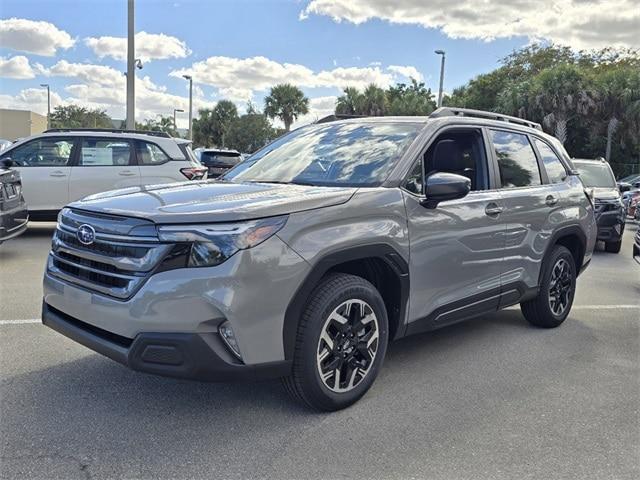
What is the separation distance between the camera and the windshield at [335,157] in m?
3.81

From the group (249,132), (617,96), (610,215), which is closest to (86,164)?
(610,215)

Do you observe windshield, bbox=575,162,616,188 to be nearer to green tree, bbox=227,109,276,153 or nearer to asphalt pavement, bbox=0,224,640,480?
asphalt pavement, bbox=0,224,640,480

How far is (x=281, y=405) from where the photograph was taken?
3467mm

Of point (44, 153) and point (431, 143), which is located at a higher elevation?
point (431, 143)

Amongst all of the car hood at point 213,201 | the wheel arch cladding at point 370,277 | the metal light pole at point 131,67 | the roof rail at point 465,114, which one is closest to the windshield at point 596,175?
the roof rail at point 465,114

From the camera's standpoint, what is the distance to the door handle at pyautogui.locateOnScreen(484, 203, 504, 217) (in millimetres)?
4297

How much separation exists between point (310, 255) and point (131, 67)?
15.1 meters

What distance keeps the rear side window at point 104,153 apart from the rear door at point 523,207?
7030 mm

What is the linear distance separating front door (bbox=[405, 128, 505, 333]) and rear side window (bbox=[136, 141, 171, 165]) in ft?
22.1

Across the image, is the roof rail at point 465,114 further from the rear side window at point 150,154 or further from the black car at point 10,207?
the rear side window at point 150,154

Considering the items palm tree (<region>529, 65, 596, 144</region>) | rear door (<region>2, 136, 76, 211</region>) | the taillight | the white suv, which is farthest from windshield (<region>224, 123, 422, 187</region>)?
palm tree (<region>529, 65, 596, 144</region>)

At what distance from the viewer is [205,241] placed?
283 centimetres

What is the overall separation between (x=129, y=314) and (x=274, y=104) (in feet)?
175

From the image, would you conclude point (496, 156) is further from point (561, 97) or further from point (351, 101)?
point (351, 101)
